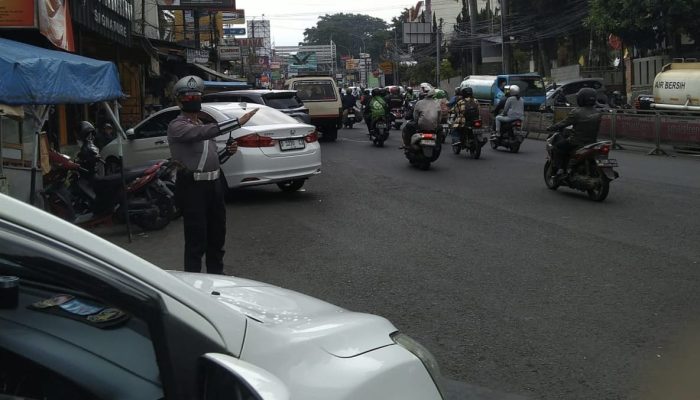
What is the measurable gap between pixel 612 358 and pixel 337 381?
3.07 meters

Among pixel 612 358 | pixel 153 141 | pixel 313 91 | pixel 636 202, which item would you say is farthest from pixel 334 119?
pixel 612 358

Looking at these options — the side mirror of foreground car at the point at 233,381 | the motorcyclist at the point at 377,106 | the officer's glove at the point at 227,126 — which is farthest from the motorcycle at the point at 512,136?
the side mirror of foreground car at the point at 233,381

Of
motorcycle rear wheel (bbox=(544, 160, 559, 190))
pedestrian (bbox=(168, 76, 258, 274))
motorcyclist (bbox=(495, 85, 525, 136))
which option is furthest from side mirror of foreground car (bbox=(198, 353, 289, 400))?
motorcyclist (bbox=(495, 85, 525, 136))

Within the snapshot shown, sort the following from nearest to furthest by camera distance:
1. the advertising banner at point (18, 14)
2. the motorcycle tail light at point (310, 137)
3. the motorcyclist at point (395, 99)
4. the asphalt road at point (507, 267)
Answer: the asphalt road at point (507, 267)
the advertising banner at point (18, 14)
the motorcycle tail light at point (310, 137)
the motorcyclist at point (395, 99)

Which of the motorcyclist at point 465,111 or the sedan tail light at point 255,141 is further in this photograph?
the motorcyclist at point 465,111

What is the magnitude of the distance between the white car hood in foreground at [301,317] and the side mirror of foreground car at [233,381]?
1.12 ft

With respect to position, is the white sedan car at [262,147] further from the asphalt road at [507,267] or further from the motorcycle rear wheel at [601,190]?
the motorcycle rear wheel at [601,190]

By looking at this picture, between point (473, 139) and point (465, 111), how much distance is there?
0.68 metres

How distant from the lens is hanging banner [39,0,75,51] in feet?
31.6

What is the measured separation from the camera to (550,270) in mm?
6352

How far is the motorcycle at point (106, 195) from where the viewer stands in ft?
27.8

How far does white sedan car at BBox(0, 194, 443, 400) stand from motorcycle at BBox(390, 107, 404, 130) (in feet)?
74.5

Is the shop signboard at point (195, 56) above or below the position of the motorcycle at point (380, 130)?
above

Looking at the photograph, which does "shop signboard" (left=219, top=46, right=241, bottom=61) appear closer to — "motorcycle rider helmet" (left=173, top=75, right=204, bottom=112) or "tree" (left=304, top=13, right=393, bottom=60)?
"motorcycle rider helmet" (left=173, top=75, right=204, bottom=112)
